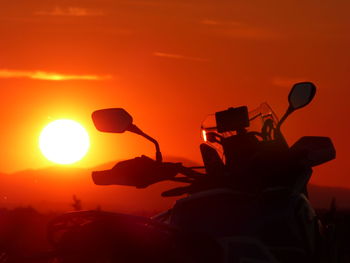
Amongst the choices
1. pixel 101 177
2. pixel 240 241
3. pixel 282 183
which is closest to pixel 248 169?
pixel 282 183

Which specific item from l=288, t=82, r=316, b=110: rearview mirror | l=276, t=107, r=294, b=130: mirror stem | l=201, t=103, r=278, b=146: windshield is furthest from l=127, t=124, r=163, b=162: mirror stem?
l=288, t=82, r=316, b=110: rearview mirror

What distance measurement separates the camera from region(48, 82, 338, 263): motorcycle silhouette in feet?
15.1

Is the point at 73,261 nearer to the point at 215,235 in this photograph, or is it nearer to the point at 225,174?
the point at 215,235

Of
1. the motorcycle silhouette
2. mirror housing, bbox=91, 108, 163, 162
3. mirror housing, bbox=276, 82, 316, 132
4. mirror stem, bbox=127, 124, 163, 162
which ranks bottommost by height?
the motorcycle silhouette

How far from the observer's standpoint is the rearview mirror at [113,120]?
20.3ft

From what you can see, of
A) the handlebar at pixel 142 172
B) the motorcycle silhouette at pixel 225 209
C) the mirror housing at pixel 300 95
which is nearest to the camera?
the motorcycle silhouette at pixel 225 209

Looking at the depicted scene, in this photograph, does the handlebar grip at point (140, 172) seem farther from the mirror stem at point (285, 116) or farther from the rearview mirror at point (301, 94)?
the rearview mirror at point (301, 94)

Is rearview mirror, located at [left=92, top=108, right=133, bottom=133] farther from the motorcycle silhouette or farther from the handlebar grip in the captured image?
the handlebar grip

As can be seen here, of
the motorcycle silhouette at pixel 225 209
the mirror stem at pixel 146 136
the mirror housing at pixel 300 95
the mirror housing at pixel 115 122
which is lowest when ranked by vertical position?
the motorcycle silhouette at pixel 225 209

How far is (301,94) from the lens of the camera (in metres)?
7.26

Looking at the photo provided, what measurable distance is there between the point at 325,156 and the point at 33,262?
2.37 m

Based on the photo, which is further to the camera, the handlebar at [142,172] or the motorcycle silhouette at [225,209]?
the handlebar at [142,172]

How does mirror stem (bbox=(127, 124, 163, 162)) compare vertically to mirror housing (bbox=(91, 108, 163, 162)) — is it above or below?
below

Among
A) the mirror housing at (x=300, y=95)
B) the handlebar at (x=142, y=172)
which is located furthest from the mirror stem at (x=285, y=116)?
the handlebar at (x=142, y=172)
